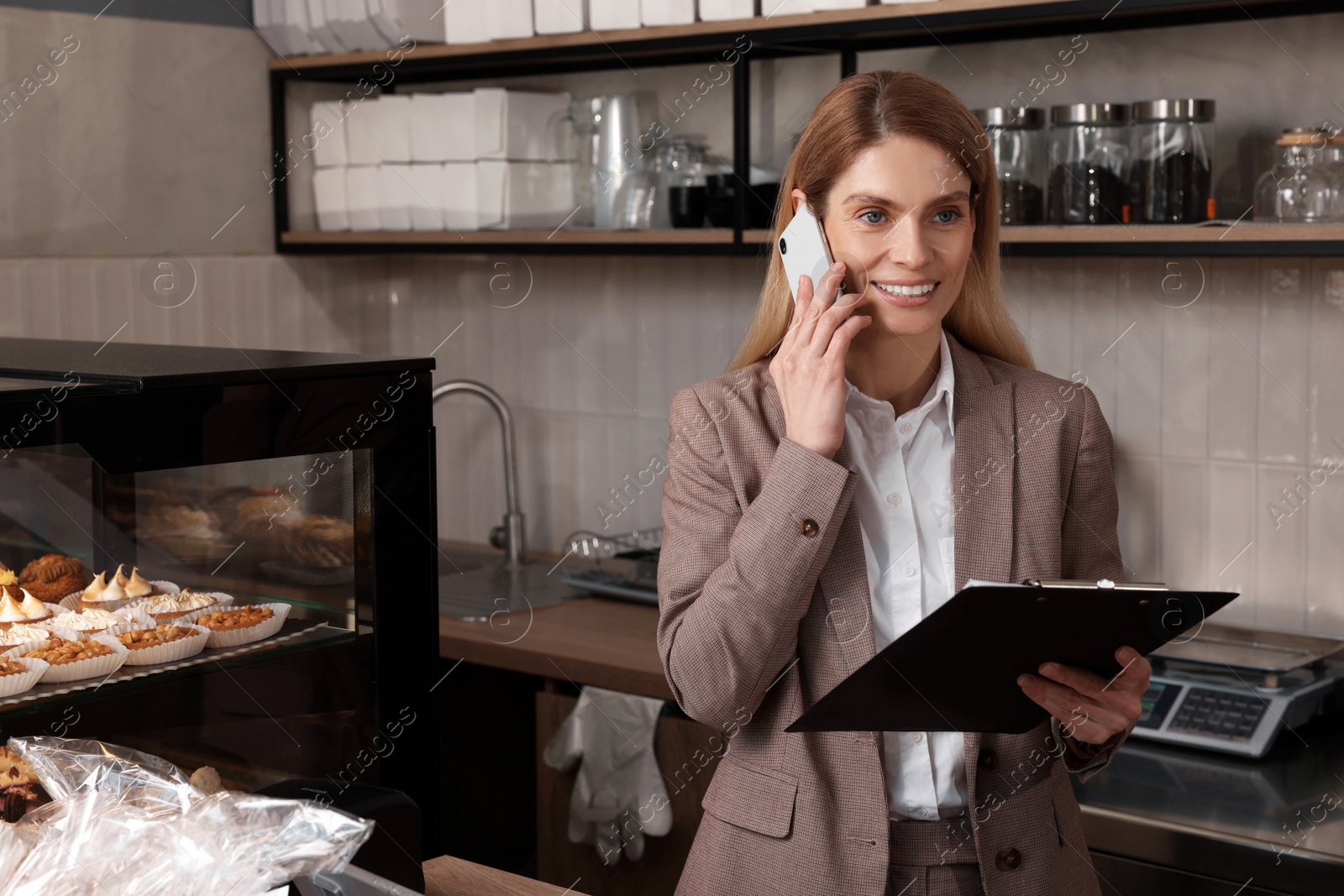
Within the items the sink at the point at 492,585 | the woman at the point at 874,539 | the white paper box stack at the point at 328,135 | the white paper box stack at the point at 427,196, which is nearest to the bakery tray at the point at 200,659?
the woman at the point at 874,539

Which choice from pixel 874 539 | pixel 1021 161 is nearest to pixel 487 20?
pixel 1021 161

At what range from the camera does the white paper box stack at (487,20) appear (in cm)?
259

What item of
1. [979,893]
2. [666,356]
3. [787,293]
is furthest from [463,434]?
[979,893]

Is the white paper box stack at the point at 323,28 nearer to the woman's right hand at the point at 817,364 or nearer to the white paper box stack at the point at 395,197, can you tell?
the white paper box stack at the point at 395,197

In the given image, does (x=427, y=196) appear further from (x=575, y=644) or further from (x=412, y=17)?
(x=575, y=644)

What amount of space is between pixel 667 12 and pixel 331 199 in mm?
989

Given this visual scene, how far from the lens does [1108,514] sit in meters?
1.27

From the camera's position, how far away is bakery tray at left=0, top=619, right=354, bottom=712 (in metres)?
0.90

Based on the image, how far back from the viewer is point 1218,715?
1.89m

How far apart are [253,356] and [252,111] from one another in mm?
2097

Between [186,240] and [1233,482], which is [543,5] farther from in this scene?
[1233,482]

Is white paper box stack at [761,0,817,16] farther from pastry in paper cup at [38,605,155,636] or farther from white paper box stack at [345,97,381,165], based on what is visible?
pastry in paper cup at [38,605,155,636]

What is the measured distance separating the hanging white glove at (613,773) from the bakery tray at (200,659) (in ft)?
3.99


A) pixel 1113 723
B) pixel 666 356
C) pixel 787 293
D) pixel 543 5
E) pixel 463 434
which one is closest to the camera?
pixel 1113 723
